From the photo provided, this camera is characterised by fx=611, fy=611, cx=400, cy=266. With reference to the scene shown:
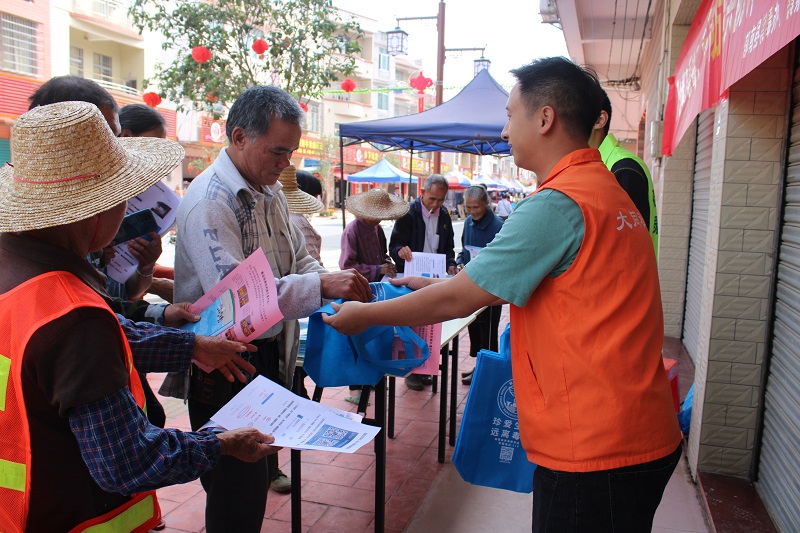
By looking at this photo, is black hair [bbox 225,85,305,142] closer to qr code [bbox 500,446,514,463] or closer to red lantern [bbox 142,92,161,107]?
qr code [bbox 500,446,514,463]

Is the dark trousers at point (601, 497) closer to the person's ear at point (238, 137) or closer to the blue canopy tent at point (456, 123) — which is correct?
the person's ear at point (238, 137)

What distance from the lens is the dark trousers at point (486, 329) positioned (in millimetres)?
5102

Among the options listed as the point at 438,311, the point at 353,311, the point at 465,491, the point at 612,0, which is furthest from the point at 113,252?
the point at 612,0

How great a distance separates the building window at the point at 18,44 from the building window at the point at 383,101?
2701 centimetres

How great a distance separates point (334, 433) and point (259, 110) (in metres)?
1.10

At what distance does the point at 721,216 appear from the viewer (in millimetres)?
2895

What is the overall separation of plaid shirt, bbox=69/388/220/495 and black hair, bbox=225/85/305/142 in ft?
3.58

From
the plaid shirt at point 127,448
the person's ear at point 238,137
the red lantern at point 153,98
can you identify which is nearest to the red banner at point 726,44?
the person's ear at point 238,137

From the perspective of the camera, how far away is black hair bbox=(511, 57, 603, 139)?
1.48m

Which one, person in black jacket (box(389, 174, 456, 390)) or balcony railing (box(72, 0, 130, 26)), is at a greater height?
balcony railing (box(72, 0, 130, 26))

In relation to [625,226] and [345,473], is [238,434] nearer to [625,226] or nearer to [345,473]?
[625,226]

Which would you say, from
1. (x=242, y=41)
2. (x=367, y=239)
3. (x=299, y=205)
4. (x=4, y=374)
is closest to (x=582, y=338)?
(x=4, y=374)

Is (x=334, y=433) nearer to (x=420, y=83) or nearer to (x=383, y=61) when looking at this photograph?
(x=420, y=83)

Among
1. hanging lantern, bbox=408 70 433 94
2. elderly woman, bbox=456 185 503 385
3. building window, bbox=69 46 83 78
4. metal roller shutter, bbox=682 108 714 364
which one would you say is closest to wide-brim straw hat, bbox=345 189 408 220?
elderly woman, bbox=456 185 503 385
